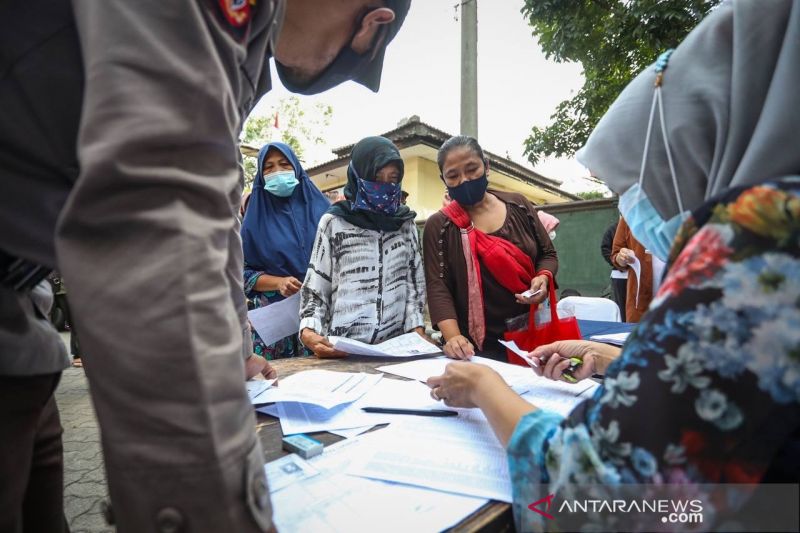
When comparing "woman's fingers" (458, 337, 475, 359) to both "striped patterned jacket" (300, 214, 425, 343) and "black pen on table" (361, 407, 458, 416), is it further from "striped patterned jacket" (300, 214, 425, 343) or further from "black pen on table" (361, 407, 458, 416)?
"black pen on table" (361, 407, 458, 416)

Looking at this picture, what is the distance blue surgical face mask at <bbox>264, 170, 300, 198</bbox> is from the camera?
8.96 ft

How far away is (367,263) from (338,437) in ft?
3.92

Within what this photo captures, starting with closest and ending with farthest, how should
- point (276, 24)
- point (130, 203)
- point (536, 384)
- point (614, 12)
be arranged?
point (130, 203), point (276, 24), point (536, 384), point (614, 12)

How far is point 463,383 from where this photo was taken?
3.33ft

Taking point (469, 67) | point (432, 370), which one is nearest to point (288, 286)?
point (432, 370)

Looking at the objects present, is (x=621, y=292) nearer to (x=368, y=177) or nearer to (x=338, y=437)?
(x=368, y=177)

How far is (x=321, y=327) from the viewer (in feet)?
6.48

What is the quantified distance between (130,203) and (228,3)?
0.28 metres

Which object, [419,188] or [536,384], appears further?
[419,188]

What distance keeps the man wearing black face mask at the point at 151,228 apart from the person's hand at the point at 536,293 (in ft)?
5.31

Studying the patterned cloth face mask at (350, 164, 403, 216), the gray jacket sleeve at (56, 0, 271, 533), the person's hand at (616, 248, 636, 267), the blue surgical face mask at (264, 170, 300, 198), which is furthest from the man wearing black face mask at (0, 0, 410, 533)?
the person's hand at (616, 248, 636, 267)

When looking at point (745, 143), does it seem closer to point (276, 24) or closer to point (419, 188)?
point (276, 24)

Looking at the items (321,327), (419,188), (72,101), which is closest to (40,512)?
(72,101)

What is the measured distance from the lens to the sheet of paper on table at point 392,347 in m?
1.67
